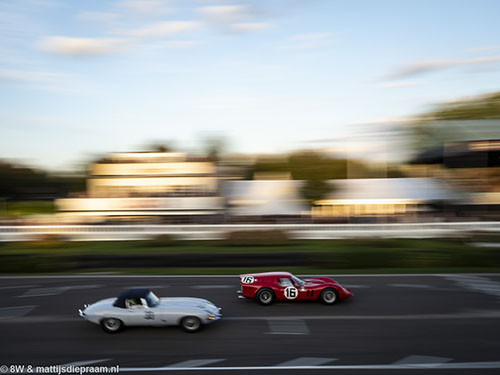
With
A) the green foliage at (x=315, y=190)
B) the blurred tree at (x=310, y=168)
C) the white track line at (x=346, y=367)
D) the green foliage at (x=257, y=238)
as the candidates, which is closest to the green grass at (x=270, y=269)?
the green foliage at (x=257, y=238)

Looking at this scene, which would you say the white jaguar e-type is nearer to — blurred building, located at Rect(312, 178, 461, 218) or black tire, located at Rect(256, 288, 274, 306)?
black tire, located at Rect(256, 288, 274, 306)

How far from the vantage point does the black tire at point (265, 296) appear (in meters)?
11.8

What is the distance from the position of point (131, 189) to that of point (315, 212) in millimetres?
22161

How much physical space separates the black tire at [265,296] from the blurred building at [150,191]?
32816mm

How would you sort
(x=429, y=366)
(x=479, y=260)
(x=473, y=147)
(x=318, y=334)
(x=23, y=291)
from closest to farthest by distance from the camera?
(x=429, y=366) → (x=318, y=334) → (x=23, y=291) → (x=479, y=260) → (x=473, y=147)

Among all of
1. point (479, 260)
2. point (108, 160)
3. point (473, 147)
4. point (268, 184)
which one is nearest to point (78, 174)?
point (108, 160)

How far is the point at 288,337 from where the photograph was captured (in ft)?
31.3

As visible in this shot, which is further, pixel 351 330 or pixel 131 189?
pixel 131 189

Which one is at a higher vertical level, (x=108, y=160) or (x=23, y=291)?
(x=108, y=160)

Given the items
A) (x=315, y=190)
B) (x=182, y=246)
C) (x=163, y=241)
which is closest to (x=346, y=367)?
(x=182, y=246)

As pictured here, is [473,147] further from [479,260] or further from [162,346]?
[162,346]

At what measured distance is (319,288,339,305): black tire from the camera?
11797 millimetres

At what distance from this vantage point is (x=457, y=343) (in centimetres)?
913

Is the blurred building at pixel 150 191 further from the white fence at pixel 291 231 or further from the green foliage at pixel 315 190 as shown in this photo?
Answer: the white fence at pixel 291 231
